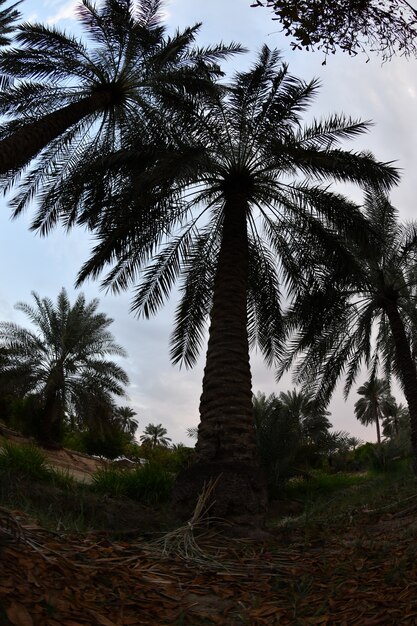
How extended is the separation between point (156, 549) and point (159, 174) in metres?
5.91

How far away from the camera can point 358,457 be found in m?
36.1

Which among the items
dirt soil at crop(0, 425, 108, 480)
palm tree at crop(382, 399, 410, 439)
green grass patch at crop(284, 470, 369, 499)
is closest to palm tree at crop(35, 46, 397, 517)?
green grass patch at crop(284, 470, 369, 499)

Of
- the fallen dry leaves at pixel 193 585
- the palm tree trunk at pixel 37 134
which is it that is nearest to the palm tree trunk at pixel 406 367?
the palm tree trunk at pixel 37 134

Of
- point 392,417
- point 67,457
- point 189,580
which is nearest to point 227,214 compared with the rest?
point 189,580

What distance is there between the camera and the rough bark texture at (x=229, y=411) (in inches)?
275

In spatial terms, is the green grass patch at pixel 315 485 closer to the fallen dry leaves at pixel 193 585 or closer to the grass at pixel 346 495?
the grass at pixel 346 495

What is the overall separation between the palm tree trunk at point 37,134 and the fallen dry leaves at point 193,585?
215 inches

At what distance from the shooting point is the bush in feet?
35.0

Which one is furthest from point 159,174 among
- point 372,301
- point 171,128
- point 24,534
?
point 372,301

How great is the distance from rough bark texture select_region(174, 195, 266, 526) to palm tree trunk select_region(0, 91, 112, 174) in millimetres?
3099

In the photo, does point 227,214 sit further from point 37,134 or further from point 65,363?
point 65,363

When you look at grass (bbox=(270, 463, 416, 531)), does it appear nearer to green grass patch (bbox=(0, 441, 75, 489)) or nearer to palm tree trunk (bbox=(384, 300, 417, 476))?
palm tree trunk (bbox=(384, 300, 417, 476))

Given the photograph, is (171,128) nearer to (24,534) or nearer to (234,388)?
(234,388)

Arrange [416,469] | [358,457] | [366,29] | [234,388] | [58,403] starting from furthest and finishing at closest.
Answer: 1. [358,457]
2. [58,403]
3. [416,469]
4. [234,388]
5. [366,29]
